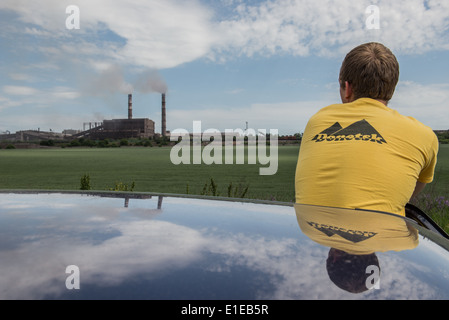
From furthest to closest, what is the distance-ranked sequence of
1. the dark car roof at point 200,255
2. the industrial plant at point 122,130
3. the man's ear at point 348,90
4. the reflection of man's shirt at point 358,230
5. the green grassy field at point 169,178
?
the industrial plant at point 122,130 < the green grassy field at point 169,178 < the man's ear at point 348,90 < the reflection of man's shirt at point 358,230 < the dark car roof at point 200,255

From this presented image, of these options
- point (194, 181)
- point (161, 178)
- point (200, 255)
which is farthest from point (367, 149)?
point (161, 178)

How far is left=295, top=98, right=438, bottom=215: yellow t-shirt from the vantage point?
189 cm

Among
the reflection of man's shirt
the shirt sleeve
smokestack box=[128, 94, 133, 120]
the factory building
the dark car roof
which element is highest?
smokestack box=[128, 94, 133, 120]

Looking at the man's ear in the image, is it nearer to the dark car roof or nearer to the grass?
the dark car roof

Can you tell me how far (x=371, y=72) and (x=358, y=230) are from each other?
140cm

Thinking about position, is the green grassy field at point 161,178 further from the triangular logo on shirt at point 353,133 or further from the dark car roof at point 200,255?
the dark car roof at point 200,255

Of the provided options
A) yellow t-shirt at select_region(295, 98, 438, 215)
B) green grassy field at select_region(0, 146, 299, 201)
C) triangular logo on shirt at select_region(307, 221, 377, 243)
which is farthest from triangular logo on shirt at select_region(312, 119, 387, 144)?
green grassy field at select_region(0, 146, 299, 201)

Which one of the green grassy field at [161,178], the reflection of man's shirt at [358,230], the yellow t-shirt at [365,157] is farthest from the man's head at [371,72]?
the green grassy field at [161,178]

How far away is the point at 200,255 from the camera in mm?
931

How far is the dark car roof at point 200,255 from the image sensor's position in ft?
2.40

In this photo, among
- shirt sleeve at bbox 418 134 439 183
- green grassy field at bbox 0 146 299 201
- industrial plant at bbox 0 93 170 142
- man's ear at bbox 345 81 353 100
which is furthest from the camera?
industrial plant at bbox 0 93 170 142

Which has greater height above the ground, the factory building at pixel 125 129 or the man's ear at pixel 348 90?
the factory building at pixel 125 129

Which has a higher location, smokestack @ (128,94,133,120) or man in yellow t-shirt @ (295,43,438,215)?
smokestack @ (128,94,133,120)
